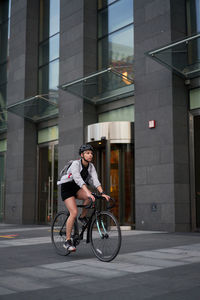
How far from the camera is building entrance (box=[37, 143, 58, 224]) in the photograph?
1647 centimetres

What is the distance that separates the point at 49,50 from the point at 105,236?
13714 millimetres

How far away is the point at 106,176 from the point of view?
12359 millimetres

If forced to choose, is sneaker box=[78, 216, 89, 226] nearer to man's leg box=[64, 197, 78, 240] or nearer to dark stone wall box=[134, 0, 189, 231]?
man's leg box=[64, 197, 78, 240]

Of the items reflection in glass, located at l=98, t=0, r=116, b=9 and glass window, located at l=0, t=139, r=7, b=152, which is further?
glass window, located at l=0, t=139, r=7, b=152

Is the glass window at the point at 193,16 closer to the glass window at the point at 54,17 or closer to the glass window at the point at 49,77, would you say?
the glass window at the point at 49,77

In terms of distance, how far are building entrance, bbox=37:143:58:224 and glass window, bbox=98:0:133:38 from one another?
515cm

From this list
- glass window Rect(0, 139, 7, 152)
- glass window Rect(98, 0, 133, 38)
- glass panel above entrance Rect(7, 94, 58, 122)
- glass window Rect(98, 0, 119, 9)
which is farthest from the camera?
glass window Rect(0, 139, 7, 152)

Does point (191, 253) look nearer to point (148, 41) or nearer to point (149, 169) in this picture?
point (149, 169)

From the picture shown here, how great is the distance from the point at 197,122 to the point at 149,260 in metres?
6.74

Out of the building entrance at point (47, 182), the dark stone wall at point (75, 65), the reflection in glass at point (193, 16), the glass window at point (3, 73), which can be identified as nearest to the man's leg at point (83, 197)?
the reflection in glass at point (193, 16)

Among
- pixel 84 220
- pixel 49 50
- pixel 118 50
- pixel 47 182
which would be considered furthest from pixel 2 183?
pixel 84 220

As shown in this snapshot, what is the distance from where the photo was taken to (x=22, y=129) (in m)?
17.8

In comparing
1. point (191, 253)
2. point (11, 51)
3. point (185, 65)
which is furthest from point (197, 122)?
point (11, 51)

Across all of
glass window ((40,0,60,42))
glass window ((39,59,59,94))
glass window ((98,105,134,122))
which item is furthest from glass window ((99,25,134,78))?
glass window ((40,0,60,42))
